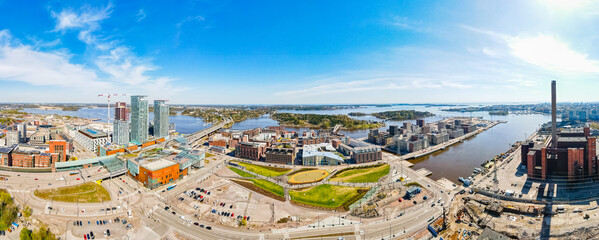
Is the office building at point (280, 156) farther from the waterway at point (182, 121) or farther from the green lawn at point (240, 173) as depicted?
the waterway at point (182, 121)

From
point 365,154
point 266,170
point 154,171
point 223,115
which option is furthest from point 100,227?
point 223,115

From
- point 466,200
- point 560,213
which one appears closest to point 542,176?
point 560,213

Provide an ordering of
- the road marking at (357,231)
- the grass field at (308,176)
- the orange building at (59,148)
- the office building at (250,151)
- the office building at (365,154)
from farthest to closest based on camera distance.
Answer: the office building at (250,151) < the office building at (365,154) < the orange building at (59,148) < the grass field at (308,176) < the road marking at (357,231)

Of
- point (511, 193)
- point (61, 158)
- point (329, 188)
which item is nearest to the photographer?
point (511, 193)

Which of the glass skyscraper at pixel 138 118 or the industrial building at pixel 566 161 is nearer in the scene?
the industrial building at pixel 566 161

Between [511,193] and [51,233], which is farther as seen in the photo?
[511,193]

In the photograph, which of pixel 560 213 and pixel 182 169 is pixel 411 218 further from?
pixel 182 169

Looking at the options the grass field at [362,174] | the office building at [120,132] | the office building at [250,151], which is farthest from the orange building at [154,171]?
the office building at [120,132]

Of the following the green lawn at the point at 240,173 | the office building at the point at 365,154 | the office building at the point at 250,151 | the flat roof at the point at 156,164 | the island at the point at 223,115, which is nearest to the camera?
the flat roof at the point at 156,164
